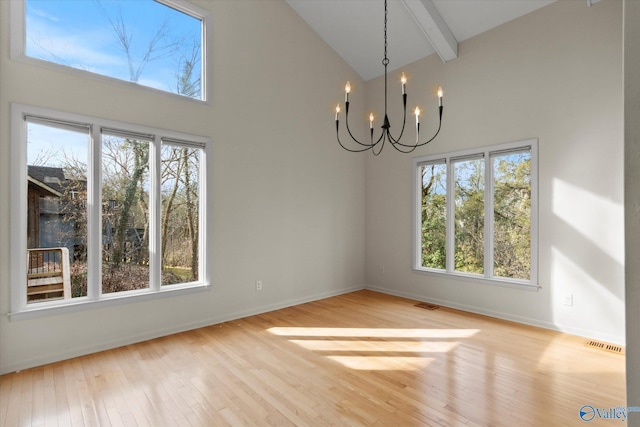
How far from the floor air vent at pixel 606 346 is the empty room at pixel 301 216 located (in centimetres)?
3

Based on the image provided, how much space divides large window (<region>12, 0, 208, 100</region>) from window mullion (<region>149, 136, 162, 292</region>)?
29.0 inches

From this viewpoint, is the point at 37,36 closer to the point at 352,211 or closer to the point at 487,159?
the point at 352,211

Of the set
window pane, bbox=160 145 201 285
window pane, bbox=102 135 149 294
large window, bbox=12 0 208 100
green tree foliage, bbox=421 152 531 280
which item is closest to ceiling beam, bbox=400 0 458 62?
green tree foliage, bbox=421 152 531 280

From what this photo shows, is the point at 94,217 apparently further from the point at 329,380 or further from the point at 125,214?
the point at 329,380

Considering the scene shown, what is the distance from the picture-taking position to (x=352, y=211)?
5.73 meters

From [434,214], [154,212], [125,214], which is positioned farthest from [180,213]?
[434,214]

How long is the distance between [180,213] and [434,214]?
353 cm

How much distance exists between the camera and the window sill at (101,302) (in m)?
2.91

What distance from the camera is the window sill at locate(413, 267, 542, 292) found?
13.1ft

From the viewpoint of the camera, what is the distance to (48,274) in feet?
10.1

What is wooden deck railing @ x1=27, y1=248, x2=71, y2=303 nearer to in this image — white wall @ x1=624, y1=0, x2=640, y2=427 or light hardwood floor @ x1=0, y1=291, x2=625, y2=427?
light hardwood floor @ x1=0, y1=291, x2=625, y2=427

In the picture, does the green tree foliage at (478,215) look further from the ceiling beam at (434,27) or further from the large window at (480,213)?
the ceiling beam at (434,27)

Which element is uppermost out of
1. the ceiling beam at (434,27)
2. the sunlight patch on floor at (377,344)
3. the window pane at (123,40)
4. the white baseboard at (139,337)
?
the ceiling beam at (434,27)

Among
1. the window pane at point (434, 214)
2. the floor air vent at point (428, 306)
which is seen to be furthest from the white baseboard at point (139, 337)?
the window pane at point (434, 214)
